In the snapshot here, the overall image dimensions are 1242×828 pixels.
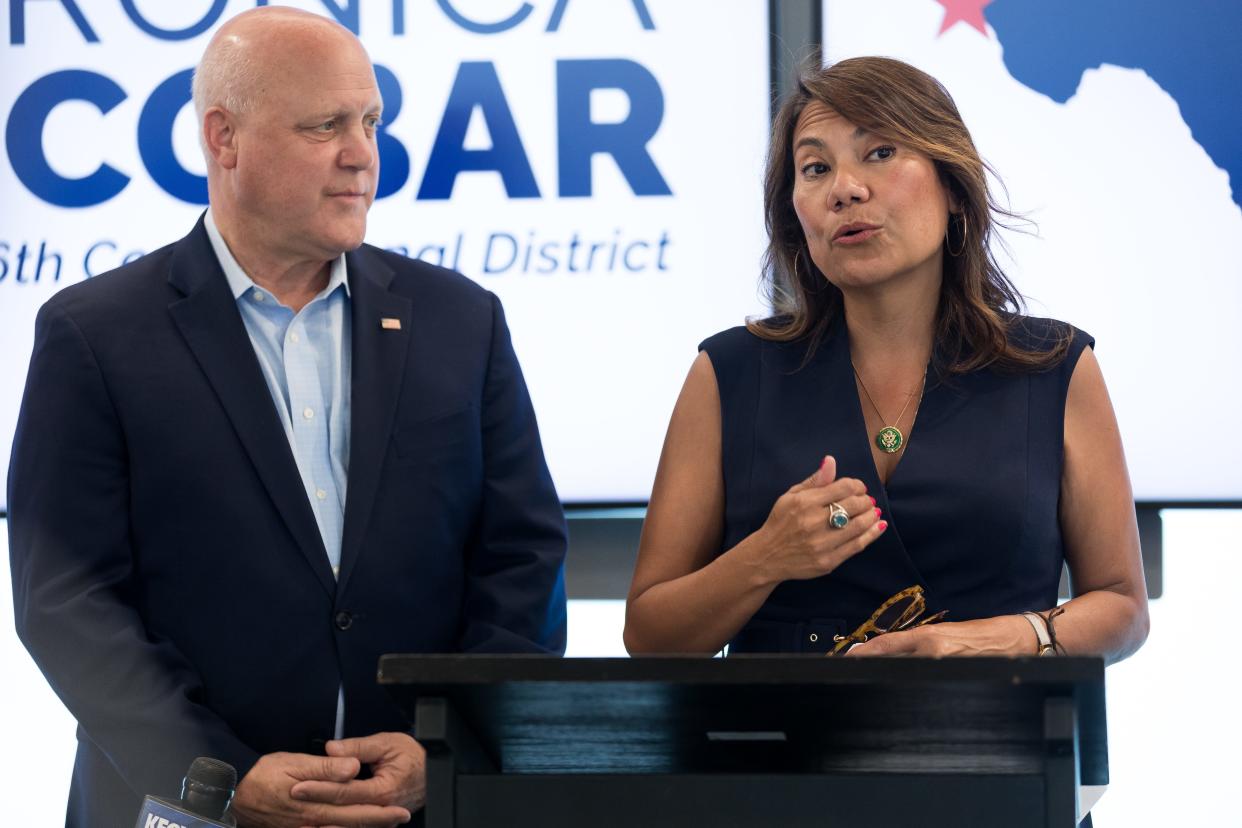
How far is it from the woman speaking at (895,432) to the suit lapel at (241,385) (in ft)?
1.64

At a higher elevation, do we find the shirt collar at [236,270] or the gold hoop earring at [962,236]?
the gold hoop earring at [962,236]

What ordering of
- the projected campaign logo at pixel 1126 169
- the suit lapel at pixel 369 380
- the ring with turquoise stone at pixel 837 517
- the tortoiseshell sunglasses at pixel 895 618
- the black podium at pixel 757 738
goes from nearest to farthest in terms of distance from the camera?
the black podium at pixel 757 738 < the ring with turquoise stone at pixel 837 517 < the tortoiseshell sunglasses at pixel 895 618 < the suit lapel at pixel 369 380 < the projected campaign logo at pixel 1126 169

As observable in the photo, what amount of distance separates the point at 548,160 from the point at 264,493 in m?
1.43

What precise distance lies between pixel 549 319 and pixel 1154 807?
5.80 feet

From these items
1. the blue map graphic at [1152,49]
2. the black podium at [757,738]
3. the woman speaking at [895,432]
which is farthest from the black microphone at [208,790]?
the blue map graphic at [1152,49]

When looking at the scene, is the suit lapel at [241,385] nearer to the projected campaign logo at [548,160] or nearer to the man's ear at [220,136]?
the man's ear at [220,136]

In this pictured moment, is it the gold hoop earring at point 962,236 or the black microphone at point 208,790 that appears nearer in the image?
the black microphone at point 208,790

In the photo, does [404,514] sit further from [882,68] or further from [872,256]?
[882,68]

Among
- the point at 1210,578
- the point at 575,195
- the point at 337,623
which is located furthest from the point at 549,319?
the point at 1210,578

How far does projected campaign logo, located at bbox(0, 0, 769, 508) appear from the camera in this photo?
10.8 ft

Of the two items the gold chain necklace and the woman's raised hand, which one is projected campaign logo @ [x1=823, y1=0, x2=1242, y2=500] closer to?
the gold chain necklace

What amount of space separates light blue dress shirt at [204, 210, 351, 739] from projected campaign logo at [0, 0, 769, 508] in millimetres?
1094

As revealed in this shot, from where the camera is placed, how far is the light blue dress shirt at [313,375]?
216 cm

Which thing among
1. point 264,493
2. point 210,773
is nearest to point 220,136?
point 264,493
